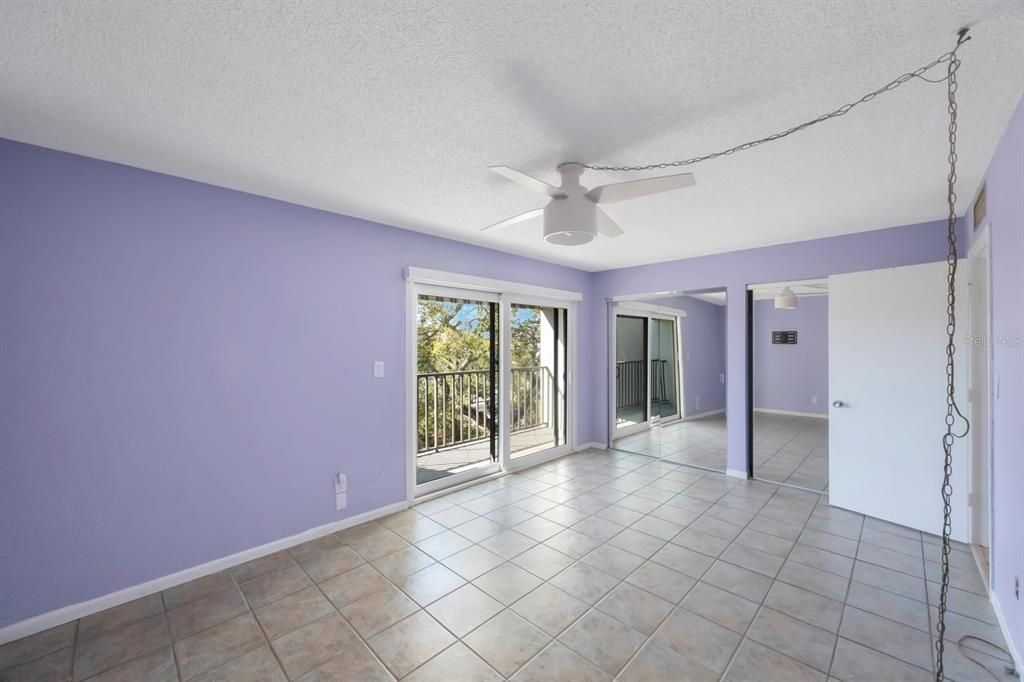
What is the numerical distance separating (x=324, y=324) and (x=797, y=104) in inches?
117

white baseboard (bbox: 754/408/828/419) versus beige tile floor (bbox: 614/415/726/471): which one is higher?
white baseboard (bbox: 754/408/828/419)

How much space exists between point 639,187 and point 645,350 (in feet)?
13.0

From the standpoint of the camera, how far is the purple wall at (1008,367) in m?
1.65

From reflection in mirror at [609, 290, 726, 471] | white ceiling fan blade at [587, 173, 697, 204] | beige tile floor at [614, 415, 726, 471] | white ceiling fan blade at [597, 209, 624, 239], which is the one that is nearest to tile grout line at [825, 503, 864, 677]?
beige tile floor at [614, 415, 726, 471]

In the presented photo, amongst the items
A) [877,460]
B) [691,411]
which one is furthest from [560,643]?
[691,411]

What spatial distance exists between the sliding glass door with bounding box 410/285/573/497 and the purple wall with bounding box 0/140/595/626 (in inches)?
28.7

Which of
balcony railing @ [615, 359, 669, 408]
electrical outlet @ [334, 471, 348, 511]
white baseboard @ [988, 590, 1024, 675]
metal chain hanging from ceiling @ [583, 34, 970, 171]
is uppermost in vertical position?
metal chain hanging from ceiling @ [583, 34, 970, 171]

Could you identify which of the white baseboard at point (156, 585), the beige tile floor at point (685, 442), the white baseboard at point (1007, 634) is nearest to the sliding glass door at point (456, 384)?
the white baseboard at point (156, 585)

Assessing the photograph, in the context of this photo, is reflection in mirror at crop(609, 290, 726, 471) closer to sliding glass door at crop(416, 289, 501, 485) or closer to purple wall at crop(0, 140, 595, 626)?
sliding glass door at crop(416, 289, 501, 485)

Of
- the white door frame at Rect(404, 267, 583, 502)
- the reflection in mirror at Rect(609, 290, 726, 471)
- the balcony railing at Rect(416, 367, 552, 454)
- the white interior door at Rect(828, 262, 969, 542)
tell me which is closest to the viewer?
the white interior door at Rect(828, 262, 969, 542)

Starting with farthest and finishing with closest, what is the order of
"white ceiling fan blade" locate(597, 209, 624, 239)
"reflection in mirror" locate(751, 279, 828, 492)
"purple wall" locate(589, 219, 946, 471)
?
1. "reflection in mirror" locate(751, 279, 828, 492)
2. "purple wall" locate(589, 219, 946, 471)
3. "white ceiling fan blade" locate(597, 209, 624, 239)

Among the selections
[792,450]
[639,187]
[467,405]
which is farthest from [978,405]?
[467,405]

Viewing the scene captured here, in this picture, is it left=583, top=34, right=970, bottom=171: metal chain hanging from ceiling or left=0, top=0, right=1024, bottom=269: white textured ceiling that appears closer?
left=0, top=0, right=1024, bottom=269: white textured ceiling

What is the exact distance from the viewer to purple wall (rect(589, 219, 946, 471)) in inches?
134
